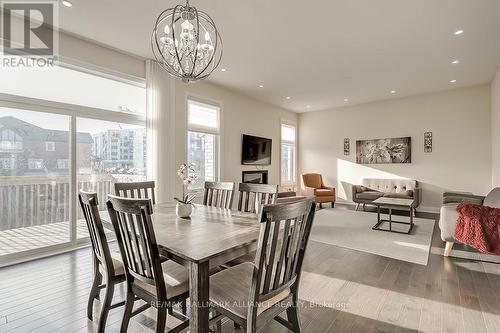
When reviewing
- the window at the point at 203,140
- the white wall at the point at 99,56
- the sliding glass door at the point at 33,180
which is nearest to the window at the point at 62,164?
the sliding glass door at the point at 33,180

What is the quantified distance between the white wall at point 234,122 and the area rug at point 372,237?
240 cm

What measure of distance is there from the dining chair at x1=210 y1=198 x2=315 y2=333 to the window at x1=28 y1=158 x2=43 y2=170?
3.28 m

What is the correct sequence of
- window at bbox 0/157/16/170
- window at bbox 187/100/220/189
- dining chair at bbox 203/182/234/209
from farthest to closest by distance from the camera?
window at bbox 187/100/220/189
window at bbox 0/157/16/170
dining chair at bbox 203/182/234/209

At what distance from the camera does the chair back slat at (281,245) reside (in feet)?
4.14

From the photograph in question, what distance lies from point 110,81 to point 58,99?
849 mm

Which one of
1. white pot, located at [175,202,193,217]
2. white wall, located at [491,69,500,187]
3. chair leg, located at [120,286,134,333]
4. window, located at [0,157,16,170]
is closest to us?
chair leg, located at [120,286,134,333]

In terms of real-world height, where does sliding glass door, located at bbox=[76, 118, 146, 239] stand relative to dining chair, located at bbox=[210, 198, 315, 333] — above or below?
above

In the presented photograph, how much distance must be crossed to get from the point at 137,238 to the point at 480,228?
3600mm

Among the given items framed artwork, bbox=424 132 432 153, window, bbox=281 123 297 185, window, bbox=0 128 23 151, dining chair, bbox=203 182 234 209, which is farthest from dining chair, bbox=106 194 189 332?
framed artwork, bbox=424 132 432 153

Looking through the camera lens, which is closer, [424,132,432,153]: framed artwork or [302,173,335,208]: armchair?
[424,132,432,153]: framed artwork

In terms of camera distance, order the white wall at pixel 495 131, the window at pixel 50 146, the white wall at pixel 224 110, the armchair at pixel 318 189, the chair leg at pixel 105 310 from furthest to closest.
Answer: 1. the armchair at pixel 318 189
2. the white wall at pixel 495 131
3. the white wall at pixel 224 110
4. the window at pixel 50 146
5. the chair leg at pixel 105 310

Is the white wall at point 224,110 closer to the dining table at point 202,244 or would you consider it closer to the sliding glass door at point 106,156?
the sliding glass door at point 106,156

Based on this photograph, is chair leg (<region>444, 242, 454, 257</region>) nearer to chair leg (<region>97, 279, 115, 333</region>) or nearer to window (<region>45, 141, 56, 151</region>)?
chair leg (<region>97, 279, 115, 333</region>)

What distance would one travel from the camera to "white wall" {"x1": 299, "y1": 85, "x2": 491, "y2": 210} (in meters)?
5.90
